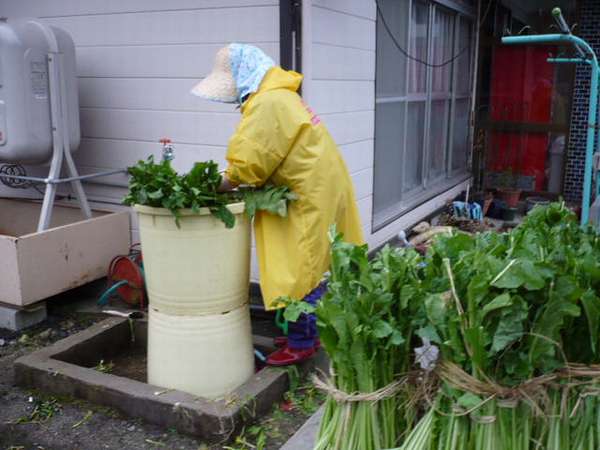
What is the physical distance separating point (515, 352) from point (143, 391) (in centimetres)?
229

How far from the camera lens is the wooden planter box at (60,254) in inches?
169

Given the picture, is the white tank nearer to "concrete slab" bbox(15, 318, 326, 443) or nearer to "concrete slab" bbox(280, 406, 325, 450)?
"concrete slab" bbox(15, 318, 326, 443)

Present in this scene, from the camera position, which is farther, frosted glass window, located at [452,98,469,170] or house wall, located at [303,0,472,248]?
frosted glass window, located at [452,98,469,170]

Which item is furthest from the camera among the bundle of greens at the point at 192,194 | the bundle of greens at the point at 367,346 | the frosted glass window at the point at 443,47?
the frosted glass window at the point at 443,47

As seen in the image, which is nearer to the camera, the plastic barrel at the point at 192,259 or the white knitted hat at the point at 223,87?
the plastic barrel at the point at 192,259

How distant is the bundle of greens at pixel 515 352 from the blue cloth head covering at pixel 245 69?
79.7 inches

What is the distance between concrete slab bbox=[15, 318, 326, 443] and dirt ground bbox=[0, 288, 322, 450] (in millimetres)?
46

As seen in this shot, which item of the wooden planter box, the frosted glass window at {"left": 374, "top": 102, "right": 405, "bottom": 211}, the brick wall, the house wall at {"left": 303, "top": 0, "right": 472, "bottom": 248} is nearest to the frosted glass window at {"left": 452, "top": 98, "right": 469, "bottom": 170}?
the brick wall

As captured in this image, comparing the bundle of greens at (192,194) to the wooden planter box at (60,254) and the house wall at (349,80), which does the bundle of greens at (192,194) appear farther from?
the wooden planter box at (60,254)

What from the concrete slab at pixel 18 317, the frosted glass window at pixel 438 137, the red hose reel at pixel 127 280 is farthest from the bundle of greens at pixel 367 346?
the frosted glass window at pixel 438 137

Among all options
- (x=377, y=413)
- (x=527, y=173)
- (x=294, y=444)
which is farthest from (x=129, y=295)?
(x=527, y=173)

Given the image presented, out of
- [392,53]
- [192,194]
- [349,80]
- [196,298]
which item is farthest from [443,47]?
[196,298]

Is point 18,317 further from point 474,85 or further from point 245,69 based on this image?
point 474,85

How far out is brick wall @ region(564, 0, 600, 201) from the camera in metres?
8.16
